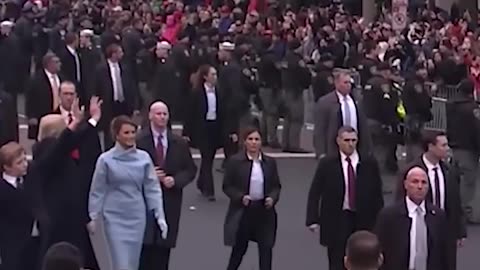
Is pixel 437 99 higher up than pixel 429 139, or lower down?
higher up

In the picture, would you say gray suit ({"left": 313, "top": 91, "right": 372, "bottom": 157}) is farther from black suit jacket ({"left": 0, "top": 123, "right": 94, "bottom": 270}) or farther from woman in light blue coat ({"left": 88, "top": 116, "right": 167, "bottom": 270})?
black suit jacket ({"left": 0, "top": 123, "right": 94, "bottom": 270})

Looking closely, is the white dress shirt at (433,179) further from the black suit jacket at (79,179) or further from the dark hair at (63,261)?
the dark hair at (63,261)

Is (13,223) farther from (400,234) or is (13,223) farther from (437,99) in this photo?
(437,99)

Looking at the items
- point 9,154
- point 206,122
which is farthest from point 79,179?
point 206,122

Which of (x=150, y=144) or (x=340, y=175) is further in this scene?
(x=150, y=144)

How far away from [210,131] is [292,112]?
4.21 m

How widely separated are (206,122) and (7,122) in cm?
347

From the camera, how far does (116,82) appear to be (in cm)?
2000

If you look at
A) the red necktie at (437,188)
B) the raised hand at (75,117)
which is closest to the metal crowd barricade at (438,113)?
the red necktie at (437,188)

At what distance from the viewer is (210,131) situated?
19516mm

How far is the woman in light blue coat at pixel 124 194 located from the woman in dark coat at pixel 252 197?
4.51ft

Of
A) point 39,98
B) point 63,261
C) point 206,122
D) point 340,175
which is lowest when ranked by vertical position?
point 63,261

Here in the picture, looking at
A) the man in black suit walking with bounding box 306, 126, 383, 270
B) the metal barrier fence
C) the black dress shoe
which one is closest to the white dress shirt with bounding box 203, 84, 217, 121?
the black dress shoe

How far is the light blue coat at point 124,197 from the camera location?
12.3 meters
